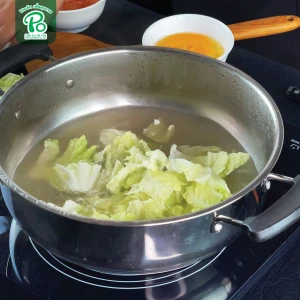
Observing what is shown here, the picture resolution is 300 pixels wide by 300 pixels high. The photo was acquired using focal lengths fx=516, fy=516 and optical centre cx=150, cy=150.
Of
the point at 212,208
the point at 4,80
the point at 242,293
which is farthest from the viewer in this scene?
the point at 4,80

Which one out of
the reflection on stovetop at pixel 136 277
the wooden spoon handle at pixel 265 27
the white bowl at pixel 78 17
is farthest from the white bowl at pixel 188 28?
the reflection on stovetop at pixel 136 277

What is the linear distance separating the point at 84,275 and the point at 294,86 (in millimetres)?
700

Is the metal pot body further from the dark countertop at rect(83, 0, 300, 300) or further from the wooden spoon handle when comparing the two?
the wooden spoon handle

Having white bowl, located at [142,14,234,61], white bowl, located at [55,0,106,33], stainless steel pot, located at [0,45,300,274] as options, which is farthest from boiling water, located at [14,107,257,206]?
white bowl, located at [55,0,106,33]

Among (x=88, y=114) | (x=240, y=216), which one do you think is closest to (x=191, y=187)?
(x=240, y=216)

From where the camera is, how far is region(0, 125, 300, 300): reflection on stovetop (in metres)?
0.80

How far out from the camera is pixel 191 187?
84 cm

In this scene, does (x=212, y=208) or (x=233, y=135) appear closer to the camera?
(x=212, y=208)

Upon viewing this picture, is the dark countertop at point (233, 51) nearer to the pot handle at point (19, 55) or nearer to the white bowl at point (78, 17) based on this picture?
the white bowl at point (78, 17)

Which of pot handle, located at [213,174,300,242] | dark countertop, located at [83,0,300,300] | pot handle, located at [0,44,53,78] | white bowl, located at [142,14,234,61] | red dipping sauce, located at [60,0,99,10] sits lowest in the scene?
dark countertop, located at [83,0,300,300]

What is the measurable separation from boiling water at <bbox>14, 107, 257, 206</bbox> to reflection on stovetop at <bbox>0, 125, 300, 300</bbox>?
0.41ft

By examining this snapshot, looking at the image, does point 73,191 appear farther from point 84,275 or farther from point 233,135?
point 233,135

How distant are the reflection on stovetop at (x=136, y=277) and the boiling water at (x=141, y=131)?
12cm

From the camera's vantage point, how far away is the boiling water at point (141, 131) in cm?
96
